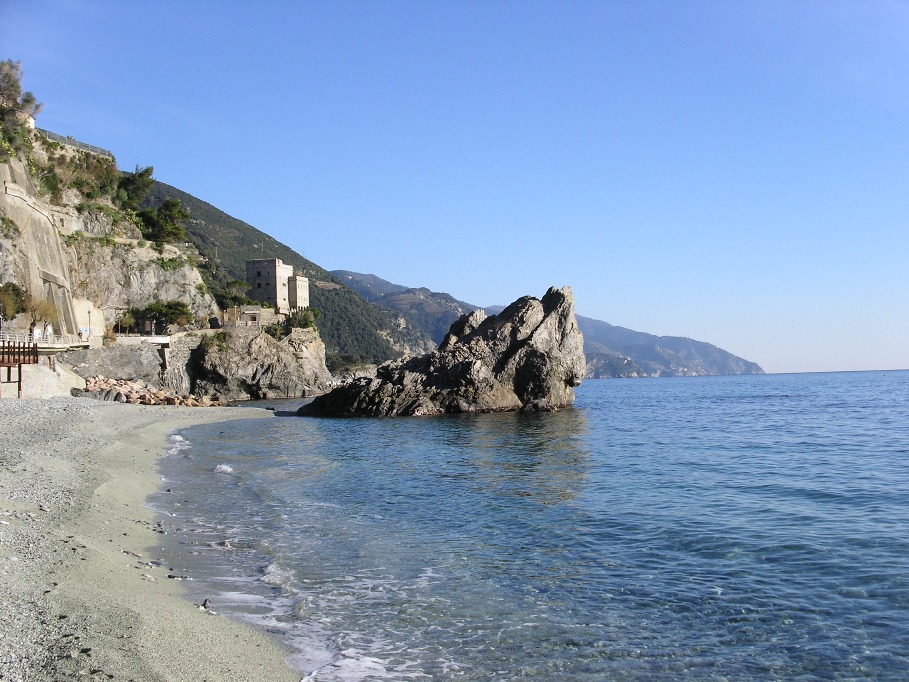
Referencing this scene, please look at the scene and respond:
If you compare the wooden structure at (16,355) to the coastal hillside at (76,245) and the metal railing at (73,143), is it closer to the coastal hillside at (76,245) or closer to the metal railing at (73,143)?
the coastal hillside at (76,245)

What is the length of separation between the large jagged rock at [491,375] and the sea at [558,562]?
24846 mm

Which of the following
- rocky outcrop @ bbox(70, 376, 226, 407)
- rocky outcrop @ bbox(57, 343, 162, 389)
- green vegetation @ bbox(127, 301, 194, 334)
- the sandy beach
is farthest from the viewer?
green vegetation @ bbox(127, 301, 194, 334)

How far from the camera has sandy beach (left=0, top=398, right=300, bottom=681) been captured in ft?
20.7

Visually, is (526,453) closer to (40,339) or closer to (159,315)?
(40,339)

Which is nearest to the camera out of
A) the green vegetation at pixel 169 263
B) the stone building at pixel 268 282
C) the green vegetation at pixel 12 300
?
the green vegetation at pixel 12 300

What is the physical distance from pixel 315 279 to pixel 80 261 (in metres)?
126

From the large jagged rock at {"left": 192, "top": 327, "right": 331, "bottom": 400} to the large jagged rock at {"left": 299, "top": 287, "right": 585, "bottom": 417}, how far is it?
23.3m

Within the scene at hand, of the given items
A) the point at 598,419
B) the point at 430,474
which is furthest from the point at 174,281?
the point at 430,474

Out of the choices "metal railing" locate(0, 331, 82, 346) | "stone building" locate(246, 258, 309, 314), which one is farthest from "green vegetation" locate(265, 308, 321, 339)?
"metal railing" locate(0, 331, 82, 346)

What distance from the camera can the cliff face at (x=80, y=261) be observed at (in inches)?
1860

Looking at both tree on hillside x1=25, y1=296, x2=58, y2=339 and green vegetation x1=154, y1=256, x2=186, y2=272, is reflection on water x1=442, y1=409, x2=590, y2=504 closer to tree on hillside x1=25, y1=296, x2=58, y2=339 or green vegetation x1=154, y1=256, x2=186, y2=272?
tree on hillside x1=25, y1=296, x2=58, y2=339

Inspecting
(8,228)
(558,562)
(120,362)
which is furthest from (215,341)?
(558,562)

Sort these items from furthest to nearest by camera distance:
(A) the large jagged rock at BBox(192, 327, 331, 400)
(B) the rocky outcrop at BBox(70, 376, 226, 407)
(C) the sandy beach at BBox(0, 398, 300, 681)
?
(A) the large jagged rock at BBox(192, 327, 331, 400) < (B) the rocky outcrop at BBox(70, 376, 226, 407) < (C) the sandy beach at BBox(0, 398, 300, 681)

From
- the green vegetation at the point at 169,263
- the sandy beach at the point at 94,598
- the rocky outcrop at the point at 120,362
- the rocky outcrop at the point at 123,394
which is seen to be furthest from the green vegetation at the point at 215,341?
the sandy beach at the point at 94,598
